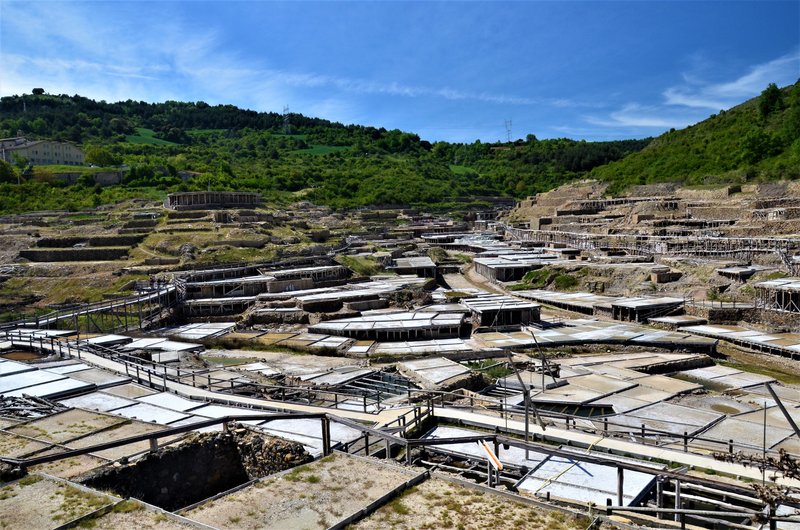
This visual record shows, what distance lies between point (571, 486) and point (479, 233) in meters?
74.7

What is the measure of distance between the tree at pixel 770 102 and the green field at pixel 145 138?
4777 inches

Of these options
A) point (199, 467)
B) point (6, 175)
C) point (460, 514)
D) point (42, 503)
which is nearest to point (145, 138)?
point (6, 175)

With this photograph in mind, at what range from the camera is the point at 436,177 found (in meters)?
135

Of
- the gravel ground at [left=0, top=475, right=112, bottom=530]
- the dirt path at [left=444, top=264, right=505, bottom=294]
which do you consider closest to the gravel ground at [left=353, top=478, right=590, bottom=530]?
the gravel ground at [left=0, top=475, right=112, bottom=530]

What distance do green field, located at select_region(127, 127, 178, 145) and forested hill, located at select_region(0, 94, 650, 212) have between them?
0.39 metres

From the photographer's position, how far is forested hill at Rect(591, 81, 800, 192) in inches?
2588

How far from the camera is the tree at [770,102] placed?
84.6 meters

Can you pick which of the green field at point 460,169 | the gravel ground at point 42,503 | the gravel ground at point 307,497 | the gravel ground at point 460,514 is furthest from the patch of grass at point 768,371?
the green field at point 460,169

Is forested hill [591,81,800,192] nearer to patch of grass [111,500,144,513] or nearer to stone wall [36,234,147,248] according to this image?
stone wall [36,234,147,248]

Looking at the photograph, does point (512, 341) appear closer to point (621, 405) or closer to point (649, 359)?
point (649, 359)

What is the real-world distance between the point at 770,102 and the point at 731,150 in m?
16.1

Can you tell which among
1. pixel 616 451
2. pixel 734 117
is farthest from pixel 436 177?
pixel 616 451

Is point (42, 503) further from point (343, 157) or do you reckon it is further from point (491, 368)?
point (343, 157)

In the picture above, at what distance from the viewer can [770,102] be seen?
8512 cm
